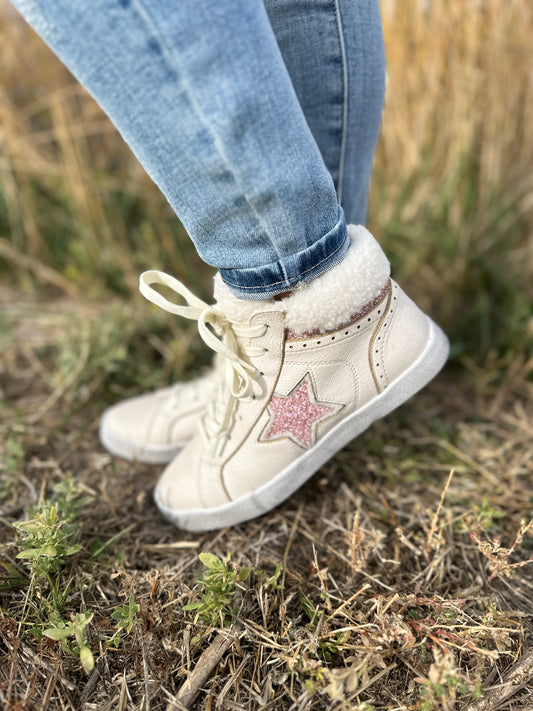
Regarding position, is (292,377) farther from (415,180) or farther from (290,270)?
(415,180)

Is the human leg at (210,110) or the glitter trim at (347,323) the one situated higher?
the human leg at (210,110)

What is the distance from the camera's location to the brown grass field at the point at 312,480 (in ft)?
2.47

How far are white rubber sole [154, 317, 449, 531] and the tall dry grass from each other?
0.53m

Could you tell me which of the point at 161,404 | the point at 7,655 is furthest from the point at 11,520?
the point at 161,404

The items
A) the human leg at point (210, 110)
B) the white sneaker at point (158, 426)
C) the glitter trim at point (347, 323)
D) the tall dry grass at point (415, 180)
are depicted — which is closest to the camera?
the human leg at point (210, 110)

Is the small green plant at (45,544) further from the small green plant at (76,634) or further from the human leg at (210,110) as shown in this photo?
the human leg at (210,110)

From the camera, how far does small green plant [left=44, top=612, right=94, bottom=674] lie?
2.32 ft

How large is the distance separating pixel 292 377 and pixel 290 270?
21 centimetres

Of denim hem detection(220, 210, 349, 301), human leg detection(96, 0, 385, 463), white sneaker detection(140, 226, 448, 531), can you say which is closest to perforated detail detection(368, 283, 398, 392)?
white sneaker detection(140, 226, 448, 531)

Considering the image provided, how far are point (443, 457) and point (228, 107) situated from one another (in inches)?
34.0

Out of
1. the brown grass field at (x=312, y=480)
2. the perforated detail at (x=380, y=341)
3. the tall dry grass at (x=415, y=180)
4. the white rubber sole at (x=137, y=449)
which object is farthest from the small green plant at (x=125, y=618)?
the tall dry grass at (x=415, y=180)

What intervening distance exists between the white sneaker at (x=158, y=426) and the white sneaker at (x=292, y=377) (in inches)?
4.6

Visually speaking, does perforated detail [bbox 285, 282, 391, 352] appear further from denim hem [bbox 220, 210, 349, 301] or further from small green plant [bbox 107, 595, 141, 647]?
small green plant [bbox 107, 595, 141, 647]

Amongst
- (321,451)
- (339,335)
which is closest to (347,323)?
(339,335)
